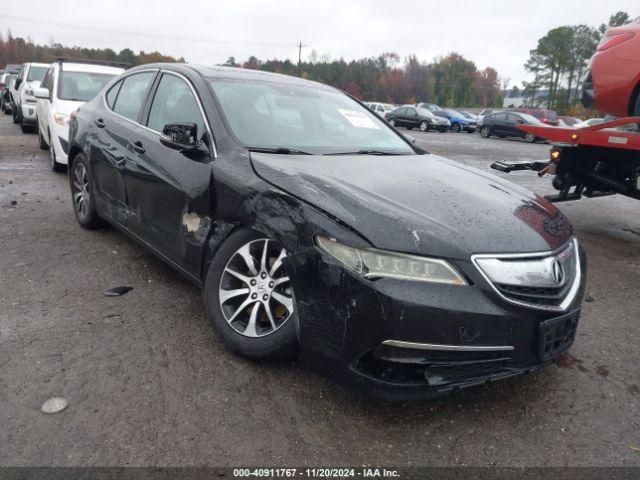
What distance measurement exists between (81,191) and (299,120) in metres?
2.61

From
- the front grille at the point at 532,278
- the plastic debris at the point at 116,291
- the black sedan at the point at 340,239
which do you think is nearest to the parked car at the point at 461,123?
the black sedan at the point at 340,239

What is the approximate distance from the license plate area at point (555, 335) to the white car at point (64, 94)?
262 inches

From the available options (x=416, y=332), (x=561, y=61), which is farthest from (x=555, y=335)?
(x=561, y=61)

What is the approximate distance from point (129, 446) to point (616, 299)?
3.72 meters

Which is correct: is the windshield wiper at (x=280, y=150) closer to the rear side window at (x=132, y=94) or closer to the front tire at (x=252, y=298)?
the front tire at (x=252, y=298)

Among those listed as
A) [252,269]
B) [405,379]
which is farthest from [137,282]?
[405,379]

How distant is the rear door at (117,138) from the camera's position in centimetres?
411

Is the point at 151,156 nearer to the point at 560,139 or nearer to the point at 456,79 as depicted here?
the point at 560,139

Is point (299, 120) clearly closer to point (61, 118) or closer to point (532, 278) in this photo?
point (532, 278)

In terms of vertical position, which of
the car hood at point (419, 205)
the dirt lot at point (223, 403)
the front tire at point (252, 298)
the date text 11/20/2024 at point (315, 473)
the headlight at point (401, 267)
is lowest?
the date text 11/20/2024 at point (315, 473)

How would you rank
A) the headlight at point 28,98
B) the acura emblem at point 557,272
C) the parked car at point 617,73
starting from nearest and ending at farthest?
the acura emblem at point 557,272, the parked car at point 617,73, the headlight at point 28,98

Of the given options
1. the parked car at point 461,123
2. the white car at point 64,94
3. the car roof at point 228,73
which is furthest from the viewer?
the parked car at point 461,123

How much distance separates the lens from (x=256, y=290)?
2.82 meters

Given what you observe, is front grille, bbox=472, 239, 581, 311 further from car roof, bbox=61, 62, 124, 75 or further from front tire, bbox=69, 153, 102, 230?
car roof, bbox=61, 62, 124, 75
